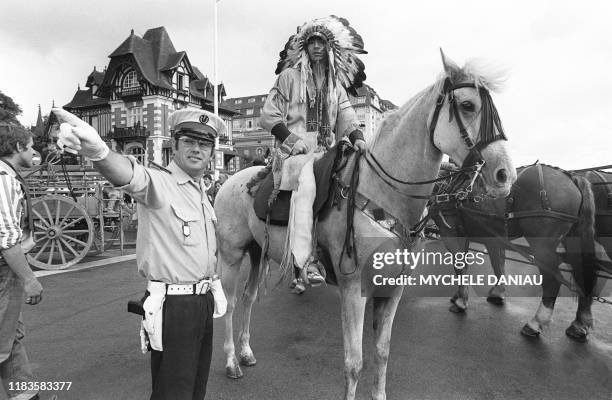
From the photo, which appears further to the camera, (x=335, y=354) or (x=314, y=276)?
(x=335, y=354)

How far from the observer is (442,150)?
2377mm

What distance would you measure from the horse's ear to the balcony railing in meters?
36.6

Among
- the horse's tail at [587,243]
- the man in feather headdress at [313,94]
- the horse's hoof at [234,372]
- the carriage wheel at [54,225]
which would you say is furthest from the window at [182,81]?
the horse's tail at [587,243]

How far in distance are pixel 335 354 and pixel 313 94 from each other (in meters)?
2.67

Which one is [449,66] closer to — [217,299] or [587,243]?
[217,299]

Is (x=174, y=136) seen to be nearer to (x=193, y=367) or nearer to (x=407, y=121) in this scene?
(x=193, y=367)


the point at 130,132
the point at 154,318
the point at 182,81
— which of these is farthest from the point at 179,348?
the point at 182,81

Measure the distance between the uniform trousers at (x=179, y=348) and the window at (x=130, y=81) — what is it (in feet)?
131

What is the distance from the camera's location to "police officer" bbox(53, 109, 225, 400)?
5.83 ft

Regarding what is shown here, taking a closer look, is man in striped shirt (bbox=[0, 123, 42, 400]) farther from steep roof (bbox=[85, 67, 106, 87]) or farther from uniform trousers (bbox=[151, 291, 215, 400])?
steep roof (bbox=[85, 67, 106, 87])

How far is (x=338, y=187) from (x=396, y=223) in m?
0.50

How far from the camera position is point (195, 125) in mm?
1904

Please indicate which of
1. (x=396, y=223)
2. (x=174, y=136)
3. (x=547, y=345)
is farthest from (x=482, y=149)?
(x=547, y=345)

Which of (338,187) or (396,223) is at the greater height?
(338,187)
